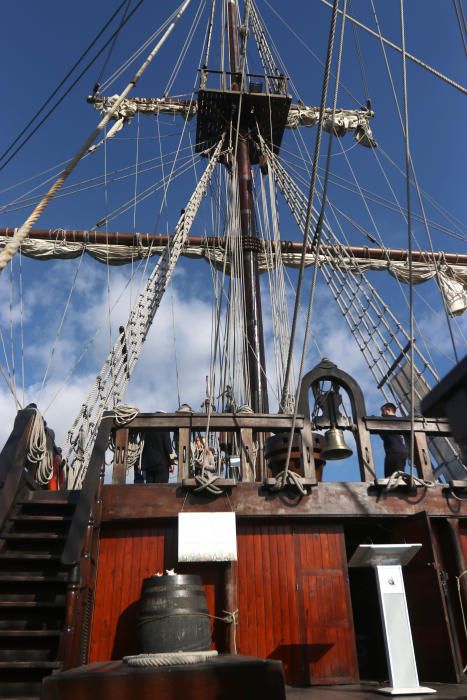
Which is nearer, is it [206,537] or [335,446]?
[206,537]

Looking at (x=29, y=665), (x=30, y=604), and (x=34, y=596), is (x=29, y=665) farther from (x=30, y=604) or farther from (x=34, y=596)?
(x=34, y=596)

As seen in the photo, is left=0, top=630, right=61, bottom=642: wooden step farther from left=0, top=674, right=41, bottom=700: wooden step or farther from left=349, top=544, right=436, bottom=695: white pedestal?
left=349, top=544, right=436, bottom=695: white pedestal

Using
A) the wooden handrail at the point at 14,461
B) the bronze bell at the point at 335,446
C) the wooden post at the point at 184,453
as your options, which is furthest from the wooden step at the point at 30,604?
the bronze bell at the point at 335,446

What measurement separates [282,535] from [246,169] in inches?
394

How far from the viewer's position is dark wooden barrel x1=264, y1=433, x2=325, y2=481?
5879mm

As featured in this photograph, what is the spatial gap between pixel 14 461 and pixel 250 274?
6901 millimetres

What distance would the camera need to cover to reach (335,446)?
5895 mm

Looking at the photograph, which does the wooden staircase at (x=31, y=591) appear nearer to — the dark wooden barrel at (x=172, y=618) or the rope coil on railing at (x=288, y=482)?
the dark wooden barrel at (x=172, y=618)

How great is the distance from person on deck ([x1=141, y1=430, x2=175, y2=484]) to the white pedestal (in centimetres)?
312

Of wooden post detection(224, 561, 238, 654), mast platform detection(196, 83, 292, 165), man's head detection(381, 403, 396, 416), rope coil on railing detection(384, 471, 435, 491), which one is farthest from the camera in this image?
mast platform detection(196, 83, 292, 165)

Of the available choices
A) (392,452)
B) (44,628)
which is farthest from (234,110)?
(44,628)

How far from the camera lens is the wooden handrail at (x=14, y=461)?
5016mm

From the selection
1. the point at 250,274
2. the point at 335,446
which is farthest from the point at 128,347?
the point at 335,446

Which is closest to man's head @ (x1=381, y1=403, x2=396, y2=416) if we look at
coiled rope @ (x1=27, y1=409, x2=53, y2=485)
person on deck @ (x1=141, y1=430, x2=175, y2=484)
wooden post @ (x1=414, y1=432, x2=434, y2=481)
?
wooden post @ (x1=414, y1=432, x2=434, y2=481)
